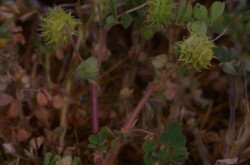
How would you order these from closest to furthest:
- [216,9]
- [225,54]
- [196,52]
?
[196,52] → [216,9] → [225,54]

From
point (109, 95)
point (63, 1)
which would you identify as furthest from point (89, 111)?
point (63, 1)

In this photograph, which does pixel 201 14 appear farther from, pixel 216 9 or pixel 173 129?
pixel 173 129

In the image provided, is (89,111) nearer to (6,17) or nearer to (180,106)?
(180,106)

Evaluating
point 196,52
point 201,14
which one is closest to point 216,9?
point 201,14

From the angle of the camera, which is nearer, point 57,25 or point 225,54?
point 57,25

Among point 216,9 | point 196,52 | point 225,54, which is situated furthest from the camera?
point 225,54

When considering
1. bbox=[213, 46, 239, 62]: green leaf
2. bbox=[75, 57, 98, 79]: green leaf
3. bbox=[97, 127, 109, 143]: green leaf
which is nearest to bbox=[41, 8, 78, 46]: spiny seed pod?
bbox=[75, 57, 98, 79]: green leaf

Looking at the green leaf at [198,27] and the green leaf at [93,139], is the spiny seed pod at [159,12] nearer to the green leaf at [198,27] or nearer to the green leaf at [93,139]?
the green leaf at [198,27]
